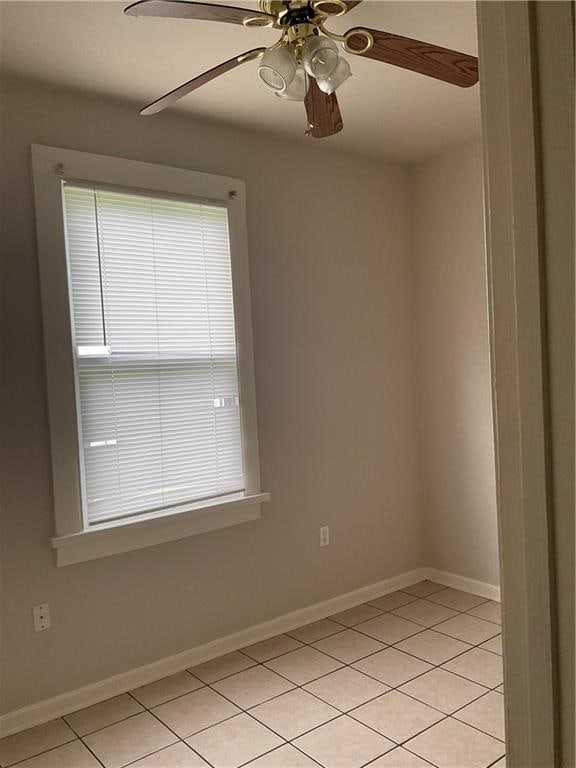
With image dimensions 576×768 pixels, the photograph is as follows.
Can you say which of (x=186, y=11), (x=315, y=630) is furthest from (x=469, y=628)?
(x=186, y=11)

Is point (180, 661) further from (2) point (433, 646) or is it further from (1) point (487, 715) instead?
(1) point (487, 715)

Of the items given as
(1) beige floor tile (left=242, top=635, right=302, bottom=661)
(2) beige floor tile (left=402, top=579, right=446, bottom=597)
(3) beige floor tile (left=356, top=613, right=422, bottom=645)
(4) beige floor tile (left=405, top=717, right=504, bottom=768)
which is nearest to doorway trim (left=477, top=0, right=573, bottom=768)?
(4) beige floor tile (left=405, top=717, right=504, bottom=768)

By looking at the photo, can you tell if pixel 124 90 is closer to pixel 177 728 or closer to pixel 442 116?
pixel 442 116

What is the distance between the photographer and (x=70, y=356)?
2.61 meters

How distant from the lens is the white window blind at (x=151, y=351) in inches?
106

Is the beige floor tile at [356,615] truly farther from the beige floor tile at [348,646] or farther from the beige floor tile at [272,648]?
the beige floor tile at [272,648]

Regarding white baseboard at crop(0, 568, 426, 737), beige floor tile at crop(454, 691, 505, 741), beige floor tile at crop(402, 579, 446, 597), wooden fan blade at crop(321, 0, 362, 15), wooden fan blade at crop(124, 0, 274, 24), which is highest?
wooden fan blade at crop(321, 0, 362, 15)

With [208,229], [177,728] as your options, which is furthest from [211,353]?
[177,728]

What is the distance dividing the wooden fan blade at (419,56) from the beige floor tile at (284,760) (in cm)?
225

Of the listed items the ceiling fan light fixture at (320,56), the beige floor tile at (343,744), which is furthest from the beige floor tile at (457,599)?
the ceiling fan light fixture at (320,56)

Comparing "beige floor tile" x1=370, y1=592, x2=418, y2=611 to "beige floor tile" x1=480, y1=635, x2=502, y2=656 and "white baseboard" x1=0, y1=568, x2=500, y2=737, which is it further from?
"beige floor tile" x1=480, y1=635, x2=502, y2=656

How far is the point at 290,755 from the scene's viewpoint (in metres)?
2.23

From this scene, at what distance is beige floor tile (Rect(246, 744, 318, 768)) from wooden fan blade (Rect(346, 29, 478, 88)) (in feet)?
7.40

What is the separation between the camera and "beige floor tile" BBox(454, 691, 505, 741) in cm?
234
